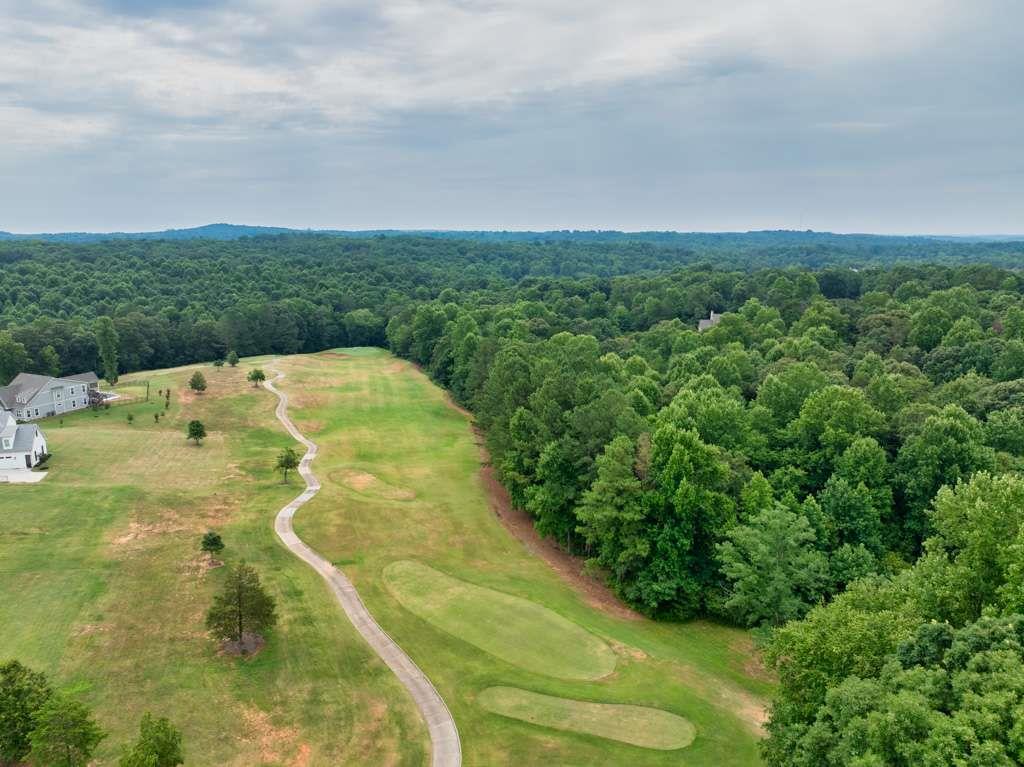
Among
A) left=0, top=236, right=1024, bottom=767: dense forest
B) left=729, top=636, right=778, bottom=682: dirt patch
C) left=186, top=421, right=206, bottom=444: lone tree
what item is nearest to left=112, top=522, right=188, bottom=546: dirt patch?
left=186, top=421, right=206, bottom=444: lone tree

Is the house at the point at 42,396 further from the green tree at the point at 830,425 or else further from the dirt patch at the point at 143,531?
the green tree at the point at 830,425

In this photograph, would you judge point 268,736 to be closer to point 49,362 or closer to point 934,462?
point 934,462

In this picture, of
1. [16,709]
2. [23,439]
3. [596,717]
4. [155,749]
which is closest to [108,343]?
[23,439]

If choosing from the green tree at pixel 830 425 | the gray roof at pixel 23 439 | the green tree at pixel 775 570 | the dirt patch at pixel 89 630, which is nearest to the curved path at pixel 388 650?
the dirt patch at pixel 89 630

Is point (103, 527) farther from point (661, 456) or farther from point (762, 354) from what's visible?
point (762, 354)

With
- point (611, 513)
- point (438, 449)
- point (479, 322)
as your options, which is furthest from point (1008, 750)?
point (479, 322)
